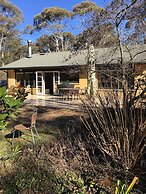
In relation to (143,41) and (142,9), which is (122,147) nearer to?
(142,9)

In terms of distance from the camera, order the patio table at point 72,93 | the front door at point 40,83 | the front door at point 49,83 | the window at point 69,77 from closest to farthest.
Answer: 1. the patio table at point 72,93
2. the window at point 69,77
3. the front door at point 40,83
4. the front door at point 49,83

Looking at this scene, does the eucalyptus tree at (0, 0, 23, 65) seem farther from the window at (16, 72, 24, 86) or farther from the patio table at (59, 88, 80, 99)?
the patio table at (59, 88, 80, 99)

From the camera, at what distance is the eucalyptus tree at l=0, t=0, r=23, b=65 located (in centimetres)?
4394

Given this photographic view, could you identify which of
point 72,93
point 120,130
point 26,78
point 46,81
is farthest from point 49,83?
point 120,130

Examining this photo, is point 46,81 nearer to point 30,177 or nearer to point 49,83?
point 49,83

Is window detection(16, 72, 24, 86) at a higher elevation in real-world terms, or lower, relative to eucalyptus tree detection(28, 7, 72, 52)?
lower

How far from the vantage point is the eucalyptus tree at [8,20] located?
4394 centimetres

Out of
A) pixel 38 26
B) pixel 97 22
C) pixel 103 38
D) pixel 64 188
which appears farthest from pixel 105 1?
pixel 38 26

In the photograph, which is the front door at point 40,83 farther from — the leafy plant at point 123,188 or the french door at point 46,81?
the leafy plant at point 123,188

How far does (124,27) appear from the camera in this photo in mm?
12469

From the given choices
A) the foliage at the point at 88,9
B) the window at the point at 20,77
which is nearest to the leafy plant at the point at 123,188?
the foliage at the point at 88,9

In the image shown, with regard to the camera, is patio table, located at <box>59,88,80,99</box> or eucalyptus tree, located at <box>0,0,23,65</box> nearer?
patio table, located at <box>59,88,80,99</box>

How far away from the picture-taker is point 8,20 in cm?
4466

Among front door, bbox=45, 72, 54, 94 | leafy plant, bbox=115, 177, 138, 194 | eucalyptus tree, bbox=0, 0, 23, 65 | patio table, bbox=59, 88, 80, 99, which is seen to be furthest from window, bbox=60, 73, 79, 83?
eucalyptus tree, bbox=0, 0, 23, 65
